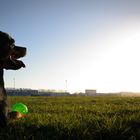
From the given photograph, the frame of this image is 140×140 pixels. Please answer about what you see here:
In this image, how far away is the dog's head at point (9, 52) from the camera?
19.6ft

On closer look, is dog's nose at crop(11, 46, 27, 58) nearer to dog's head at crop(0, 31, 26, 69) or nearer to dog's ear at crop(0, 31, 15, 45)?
dog's head at crop(0, 31, 26, 69)

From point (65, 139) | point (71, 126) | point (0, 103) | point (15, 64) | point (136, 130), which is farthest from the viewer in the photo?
point (15, 64)

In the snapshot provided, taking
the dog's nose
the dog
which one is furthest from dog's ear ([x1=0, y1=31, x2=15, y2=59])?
the dog's nose

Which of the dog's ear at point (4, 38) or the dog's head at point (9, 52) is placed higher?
the dog's ear at point (4, 38)

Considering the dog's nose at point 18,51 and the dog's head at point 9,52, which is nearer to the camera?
the dog's head at point 9,52

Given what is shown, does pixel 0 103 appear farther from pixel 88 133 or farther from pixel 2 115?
pixel 88 133

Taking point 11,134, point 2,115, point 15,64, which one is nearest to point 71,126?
point 11,134

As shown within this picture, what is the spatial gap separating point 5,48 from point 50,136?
2.27 meters

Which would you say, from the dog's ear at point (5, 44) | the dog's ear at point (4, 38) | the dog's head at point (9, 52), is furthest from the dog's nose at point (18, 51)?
the dog's ear at point (4, 38)

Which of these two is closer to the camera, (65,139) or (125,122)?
(65,139)

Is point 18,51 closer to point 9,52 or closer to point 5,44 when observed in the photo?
point 9,52

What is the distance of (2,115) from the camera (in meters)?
5.85

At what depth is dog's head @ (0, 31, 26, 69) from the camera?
596cm

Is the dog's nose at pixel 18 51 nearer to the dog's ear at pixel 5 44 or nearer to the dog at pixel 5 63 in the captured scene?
the dog at pixel 5 63
